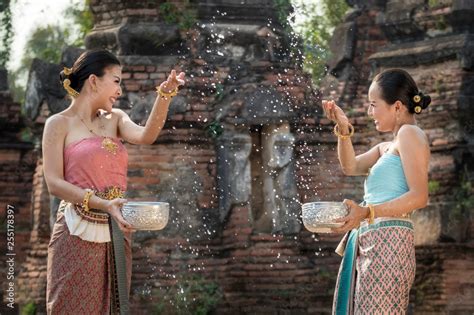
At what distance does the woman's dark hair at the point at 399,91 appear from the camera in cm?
614

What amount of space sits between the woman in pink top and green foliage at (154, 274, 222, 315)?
11.5 feet

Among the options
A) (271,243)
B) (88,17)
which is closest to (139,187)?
(271,243)

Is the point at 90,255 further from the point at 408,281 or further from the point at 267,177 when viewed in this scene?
the point at 267,177

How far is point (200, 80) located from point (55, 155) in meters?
4.12

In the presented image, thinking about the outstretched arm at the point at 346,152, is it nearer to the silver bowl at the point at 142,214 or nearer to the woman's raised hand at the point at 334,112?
the woman's raised hand at the point at 334,112

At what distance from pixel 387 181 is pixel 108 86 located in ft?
4.27

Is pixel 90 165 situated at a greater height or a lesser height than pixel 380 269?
greater

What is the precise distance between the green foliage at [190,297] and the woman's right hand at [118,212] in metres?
3.77

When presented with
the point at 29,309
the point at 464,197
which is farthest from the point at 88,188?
the point at 464,197

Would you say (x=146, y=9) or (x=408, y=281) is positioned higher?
(x=146, y=9)

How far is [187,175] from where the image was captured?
991 cm

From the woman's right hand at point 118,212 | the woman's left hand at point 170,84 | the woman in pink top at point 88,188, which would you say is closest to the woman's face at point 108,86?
the woman in pink top at point 88,188

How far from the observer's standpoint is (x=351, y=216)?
19.1 ft

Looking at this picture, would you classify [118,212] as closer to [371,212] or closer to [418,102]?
[371,212]
